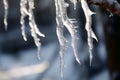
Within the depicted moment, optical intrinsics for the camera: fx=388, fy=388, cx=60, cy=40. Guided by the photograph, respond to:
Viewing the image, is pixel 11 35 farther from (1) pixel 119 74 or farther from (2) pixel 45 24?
(1) pixel 119 74

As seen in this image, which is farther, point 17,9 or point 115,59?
point 17,9

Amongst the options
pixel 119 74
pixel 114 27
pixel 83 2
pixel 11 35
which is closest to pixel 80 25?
pixel 114 27

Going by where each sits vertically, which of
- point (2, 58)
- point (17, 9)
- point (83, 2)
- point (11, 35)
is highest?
point (83, 2)

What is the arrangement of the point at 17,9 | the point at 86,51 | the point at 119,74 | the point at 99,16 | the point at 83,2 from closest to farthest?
the point at 83,2
the point at 119,74
the point at 99,16
the point at 86,51
the point at 17,9

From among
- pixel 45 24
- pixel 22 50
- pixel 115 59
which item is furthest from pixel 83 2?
pixel 22 50

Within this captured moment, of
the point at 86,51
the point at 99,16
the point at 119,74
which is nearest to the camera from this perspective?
the point at 119,74

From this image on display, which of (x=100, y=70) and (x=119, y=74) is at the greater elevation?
(x=119, y=74)

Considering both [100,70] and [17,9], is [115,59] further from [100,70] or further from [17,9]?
[17,9]
